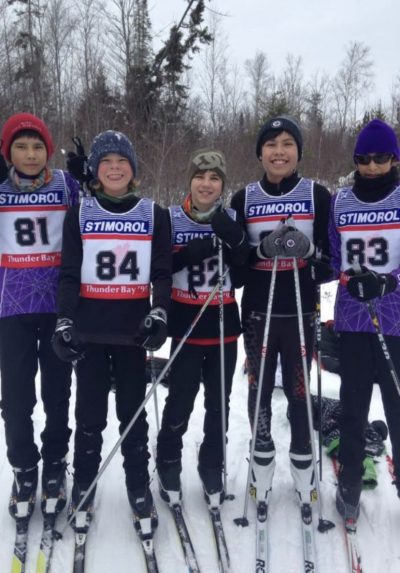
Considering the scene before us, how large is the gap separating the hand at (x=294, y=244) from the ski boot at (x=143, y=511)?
1.64 m

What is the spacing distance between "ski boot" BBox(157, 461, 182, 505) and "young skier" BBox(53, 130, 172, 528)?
0.22 m

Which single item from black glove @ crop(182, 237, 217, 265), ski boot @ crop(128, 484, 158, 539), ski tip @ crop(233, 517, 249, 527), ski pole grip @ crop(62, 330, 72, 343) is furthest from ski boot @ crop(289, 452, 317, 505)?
ski pole grip @ crop(62, 330, 72, 343)

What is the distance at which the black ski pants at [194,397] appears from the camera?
9.12ft

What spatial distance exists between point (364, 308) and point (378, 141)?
97cm

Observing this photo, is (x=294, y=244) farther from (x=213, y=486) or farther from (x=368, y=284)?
(x=213, y=486)

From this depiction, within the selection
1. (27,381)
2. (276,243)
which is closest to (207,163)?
(276,243)

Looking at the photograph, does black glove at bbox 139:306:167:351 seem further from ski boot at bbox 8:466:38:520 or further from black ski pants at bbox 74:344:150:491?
ski boot at bbox 8:466:38:520

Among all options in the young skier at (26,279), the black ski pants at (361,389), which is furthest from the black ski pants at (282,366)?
the young skier at (26,279)

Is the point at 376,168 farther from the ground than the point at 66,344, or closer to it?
farther from the ground

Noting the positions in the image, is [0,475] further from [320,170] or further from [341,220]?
[320,170]

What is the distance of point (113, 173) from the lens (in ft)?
8.46

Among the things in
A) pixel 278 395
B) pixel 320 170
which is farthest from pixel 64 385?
pixel 320 170

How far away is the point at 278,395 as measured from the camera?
14.7 ft

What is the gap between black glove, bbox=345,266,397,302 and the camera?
2.42 metres
